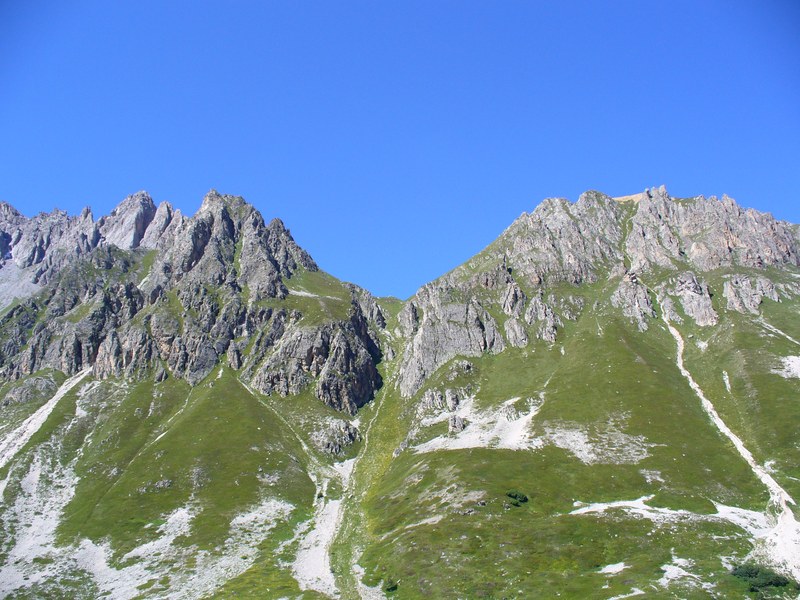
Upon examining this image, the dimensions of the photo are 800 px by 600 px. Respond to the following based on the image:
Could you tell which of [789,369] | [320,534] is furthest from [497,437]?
[789,369]

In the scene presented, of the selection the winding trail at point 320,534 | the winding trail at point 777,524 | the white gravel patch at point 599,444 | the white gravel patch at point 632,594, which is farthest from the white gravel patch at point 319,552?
the winding trail at point 777,524

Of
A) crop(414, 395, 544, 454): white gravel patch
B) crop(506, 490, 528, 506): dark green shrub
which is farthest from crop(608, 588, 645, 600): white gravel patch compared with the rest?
crop(414, 395, 544, 454): white gravel patch

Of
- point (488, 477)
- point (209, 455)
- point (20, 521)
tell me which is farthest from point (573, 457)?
point (20, 521)

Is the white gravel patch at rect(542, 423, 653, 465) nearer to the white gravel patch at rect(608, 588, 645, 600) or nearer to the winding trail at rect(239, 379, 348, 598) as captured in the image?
the winding trail at rect(239, 379, 348, 598)

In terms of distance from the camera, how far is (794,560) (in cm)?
8925

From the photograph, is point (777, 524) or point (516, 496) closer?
point (777, 524)

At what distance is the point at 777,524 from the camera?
11550 centimetres

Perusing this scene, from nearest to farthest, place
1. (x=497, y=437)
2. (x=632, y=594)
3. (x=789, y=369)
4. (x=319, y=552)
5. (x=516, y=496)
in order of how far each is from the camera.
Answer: (x=632, y=594) → (x=319, y=552) → (x=516, y=496) → (x=497, y=437) → (x=789, y=369)

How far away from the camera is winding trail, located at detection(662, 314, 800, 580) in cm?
8991

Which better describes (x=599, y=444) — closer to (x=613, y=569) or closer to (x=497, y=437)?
(x=497, y=437)

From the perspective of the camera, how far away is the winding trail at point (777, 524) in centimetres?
8991

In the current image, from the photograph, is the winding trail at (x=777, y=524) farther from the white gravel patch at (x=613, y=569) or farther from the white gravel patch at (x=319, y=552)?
the white gravel patch at (x=319, y=552)

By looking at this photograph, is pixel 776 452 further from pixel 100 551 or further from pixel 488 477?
pixel 100 551


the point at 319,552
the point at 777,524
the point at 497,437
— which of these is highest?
the point at 497,437
